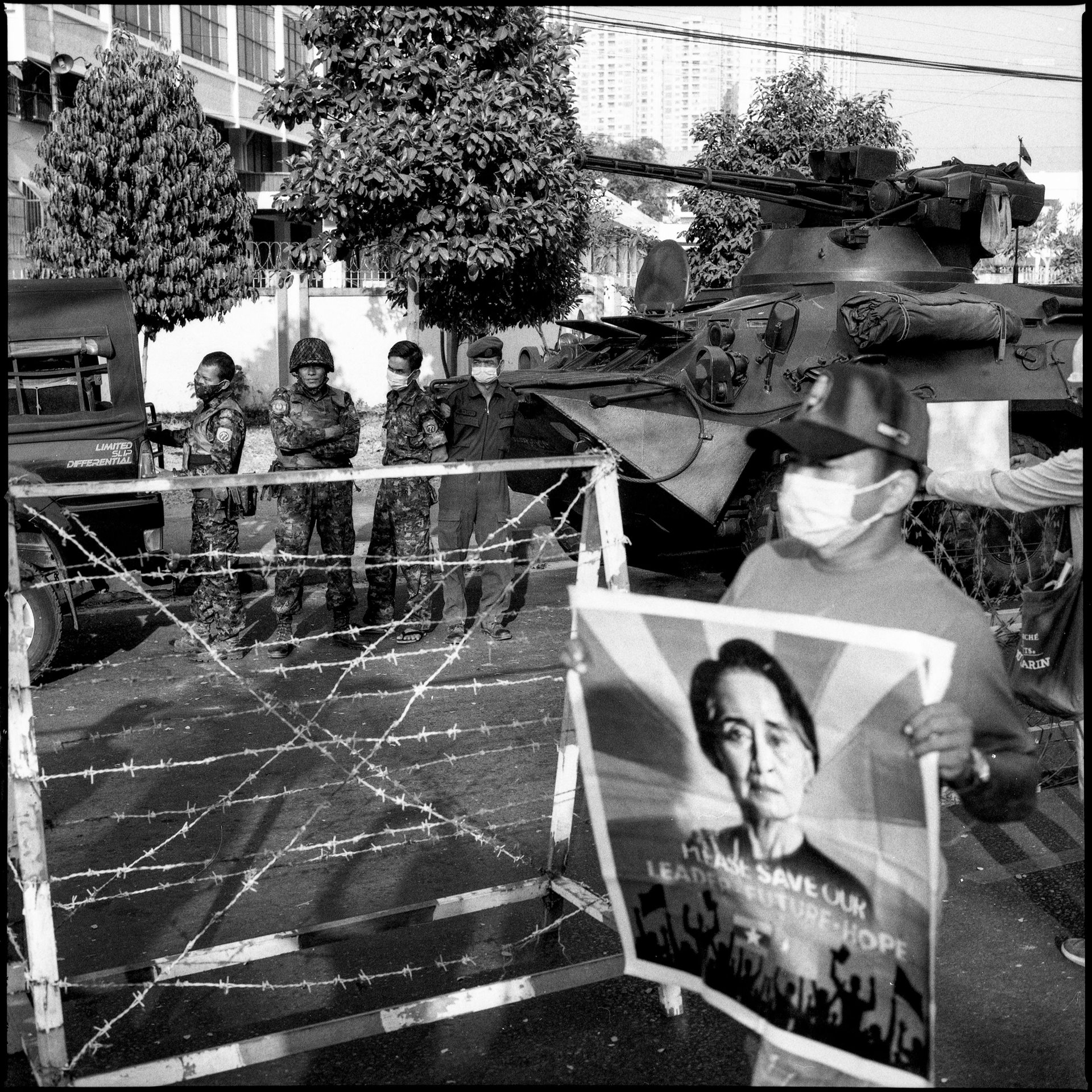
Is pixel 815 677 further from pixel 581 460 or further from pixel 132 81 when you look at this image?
pixel 132 81

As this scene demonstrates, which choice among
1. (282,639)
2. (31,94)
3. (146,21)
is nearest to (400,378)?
(282,639)

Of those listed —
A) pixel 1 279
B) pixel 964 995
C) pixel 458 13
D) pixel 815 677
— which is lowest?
pixel 964 995

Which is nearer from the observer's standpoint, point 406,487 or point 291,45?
point 406,487

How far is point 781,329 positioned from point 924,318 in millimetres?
860

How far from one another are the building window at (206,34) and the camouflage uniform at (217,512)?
2187 centimetres

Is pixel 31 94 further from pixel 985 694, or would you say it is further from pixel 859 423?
pixel 985 694

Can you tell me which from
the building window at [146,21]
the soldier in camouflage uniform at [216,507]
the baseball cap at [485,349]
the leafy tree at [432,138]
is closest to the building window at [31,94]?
the building window at [146,21]

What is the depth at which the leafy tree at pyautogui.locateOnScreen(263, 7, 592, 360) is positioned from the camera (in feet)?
43.5

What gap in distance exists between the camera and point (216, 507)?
8.57 m

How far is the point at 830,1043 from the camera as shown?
2.57 meters

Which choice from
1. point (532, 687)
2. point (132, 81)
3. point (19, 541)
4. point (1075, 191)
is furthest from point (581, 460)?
point (1075, 191)

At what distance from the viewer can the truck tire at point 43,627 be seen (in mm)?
7664

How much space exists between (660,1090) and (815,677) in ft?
5.27

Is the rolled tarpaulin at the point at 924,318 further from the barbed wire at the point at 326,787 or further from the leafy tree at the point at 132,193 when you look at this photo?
the leafy tree at the point at 132,193
